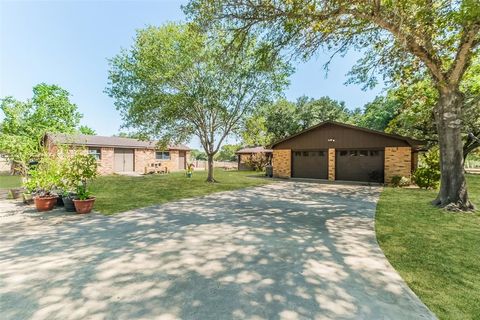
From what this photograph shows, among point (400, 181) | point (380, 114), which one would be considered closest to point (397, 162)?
point (400, 181)

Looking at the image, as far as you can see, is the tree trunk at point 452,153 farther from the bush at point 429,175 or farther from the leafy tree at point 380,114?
the leafy tree at point 380,114

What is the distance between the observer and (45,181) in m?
7.55

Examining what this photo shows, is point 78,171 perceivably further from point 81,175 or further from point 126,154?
point 126,154

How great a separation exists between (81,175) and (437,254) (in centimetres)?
940

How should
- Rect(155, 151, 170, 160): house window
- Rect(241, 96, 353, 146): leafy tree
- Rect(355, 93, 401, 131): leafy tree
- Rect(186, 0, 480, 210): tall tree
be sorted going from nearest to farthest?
Rect(186, 0, 480, 210): tall tree < Rect(155, 151, 170, 160): house window < Rect(355, 93, 401, 131): leafy tree < Rect(241, 96, 353, 146): leafy tree

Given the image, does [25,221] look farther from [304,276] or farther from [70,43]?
[70,43]

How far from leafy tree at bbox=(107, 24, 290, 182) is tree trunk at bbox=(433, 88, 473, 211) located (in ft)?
25.6

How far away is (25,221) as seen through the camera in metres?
6.32

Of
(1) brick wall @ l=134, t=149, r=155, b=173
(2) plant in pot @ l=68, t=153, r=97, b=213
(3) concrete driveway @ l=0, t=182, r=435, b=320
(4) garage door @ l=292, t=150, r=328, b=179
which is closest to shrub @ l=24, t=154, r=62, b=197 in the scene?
(2) plant in pot @ l=68, t=153, r=97, b=213

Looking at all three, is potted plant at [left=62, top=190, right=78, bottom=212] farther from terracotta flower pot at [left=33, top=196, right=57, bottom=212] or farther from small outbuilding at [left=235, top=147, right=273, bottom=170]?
small outbuilding at [left=235, top=147, right=273, bottom=170]

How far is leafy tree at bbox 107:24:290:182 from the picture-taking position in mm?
13609

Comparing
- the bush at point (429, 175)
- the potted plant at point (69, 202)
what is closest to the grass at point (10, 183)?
the potted plant at point (69, 202)

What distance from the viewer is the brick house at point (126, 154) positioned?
2243 cm

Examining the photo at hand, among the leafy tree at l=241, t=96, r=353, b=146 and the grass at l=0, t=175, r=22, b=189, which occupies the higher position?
the leafy tree at l=241, t=96, r=353, b=146
